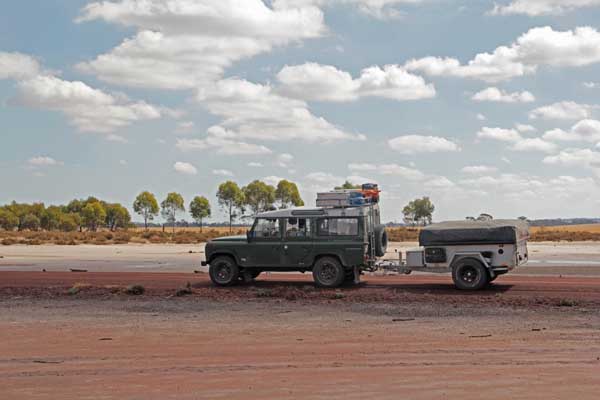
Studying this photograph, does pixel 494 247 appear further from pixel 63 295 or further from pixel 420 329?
pixel 63 295

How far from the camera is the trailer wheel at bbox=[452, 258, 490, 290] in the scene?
2112 cm

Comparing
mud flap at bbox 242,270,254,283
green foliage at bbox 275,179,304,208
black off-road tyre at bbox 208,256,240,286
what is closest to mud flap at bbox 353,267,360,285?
mud flap at bbox 242,270,254,283

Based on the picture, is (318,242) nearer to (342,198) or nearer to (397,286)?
(342,198)

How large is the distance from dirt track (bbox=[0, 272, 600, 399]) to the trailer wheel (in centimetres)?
46

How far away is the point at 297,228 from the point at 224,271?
2698mm

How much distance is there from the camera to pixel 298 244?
22156mm

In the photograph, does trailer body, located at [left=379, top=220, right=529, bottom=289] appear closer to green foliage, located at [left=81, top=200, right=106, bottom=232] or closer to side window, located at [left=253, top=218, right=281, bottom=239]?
side window, located at [left=253, top=218, right=281, bottom=239]

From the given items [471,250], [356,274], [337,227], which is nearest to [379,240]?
[356,274]

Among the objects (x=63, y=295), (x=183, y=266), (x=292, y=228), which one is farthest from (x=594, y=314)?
(x=183, y=266)

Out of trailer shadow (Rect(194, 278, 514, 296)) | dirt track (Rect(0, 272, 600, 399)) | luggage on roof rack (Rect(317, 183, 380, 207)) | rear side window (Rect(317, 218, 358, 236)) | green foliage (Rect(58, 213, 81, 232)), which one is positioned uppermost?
green foliage (Rect(58, 213, 81, 232))

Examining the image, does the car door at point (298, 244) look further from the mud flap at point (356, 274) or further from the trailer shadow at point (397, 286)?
the mud flap at point (356, 274)

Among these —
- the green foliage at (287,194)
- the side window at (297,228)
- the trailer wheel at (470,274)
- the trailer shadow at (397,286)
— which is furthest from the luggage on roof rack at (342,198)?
the green foliage at (287,194)

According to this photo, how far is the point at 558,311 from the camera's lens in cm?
1772

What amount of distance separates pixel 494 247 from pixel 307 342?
28.5 ft
